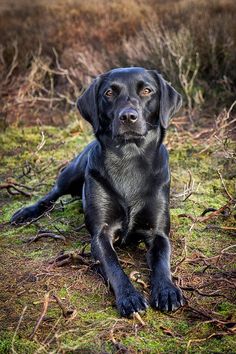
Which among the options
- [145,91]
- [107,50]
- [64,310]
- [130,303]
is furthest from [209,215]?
[107,50]

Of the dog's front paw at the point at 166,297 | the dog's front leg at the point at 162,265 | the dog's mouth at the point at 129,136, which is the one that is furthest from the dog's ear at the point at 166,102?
the dog's front paw at the point at 166,297

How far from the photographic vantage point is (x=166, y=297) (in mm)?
3047

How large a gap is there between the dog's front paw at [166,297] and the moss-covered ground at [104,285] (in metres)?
0.04

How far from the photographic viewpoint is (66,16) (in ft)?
38.0

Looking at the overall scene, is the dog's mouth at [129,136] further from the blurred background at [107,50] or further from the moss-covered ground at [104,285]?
the blurred background at [107,50]

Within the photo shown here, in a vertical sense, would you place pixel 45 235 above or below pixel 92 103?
below

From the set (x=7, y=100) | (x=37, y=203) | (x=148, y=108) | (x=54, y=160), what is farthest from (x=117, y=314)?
(x=7, y=100)

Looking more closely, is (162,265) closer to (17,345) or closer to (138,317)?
(138,317)

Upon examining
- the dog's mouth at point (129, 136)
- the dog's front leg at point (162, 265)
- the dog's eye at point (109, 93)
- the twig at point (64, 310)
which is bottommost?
the dog's front leg at point (162, 265)

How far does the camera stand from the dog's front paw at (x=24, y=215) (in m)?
4.64

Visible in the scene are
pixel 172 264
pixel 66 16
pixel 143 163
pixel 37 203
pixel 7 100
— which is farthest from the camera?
pixel 66 16

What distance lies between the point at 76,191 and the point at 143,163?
1.26 m

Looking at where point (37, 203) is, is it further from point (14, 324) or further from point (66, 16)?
point (66, 16)

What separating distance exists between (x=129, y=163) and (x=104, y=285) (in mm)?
967
